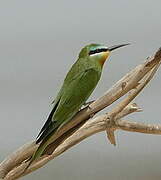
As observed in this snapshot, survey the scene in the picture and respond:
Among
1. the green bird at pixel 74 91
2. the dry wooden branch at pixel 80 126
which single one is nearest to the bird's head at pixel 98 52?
the green bird at pixel 74 91

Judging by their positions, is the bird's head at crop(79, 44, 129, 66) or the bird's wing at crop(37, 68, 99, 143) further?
the bird's head at crop(79, 44, 129, 66)

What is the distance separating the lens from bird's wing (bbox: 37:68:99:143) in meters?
0.98

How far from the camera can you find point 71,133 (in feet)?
3.22

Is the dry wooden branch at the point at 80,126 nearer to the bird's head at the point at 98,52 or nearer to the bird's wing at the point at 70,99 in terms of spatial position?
the bird's wing at the point at 70,99

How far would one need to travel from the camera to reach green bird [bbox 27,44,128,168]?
964mm

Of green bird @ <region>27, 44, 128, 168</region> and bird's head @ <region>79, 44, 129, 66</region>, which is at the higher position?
bird's head @ <region>79, 44, 129, 66</region>

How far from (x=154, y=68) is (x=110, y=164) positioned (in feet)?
2.92

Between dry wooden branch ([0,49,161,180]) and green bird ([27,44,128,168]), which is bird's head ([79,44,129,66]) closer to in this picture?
green bird ([27,44,128,168])

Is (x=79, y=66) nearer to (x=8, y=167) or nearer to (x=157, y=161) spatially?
(x=8, y=167)

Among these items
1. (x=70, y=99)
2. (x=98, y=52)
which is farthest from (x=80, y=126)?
(x=98, y=52)

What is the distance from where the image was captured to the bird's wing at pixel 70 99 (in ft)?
3.20

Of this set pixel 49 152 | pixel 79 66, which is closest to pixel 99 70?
pixel 79 66

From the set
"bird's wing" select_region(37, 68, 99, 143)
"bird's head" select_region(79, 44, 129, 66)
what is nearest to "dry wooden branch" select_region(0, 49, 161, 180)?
"bird's wing" select_region(37, 68, 99, 143)

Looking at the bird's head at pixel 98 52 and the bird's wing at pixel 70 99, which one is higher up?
the bird's head at pixel 98 52
